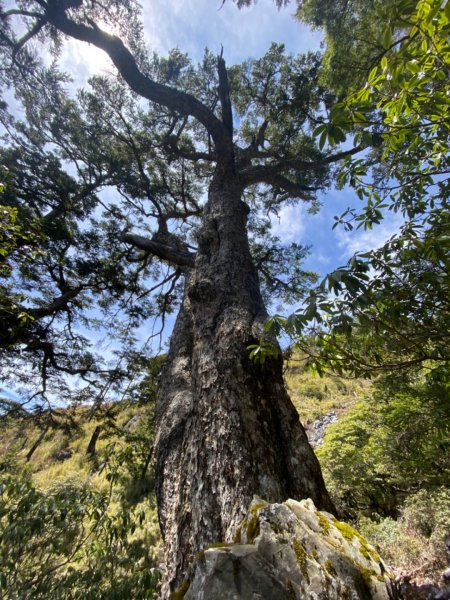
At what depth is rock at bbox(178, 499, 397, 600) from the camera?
2.62 ft

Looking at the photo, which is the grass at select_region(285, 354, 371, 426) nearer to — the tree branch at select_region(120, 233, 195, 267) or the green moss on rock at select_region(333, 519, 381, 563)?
the tree branch at select_region(120, 233, 195, 267)

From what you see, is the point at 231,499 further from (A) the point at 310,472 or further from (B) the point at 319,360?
(B) the point at 319,360

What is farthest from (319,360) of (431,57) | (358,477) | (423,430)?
(358,477)

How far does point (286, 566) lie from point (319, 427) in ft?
33.6

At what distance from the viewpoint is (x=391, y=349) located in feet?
6.32

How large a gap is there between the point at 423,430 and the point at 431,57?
3549 mm

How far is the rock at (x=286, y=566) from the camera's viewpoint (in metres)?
0.80

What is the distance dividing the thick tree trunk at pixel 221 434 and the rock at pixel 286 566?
0.40 m

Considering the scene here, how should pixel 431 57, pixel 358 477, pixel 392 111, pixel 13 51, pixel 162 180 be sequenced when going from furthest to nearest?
pixel 162 180
pixel 13 51
pixel 358 477
pixel 392 111
pixel 431 57

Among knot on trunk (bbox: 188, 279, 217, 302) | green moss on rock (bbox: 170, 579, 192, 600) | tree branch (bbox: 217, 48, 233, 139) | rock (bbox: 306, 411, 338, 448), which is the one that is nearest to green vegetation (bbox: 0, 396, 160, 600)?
green moss on rock (bbox: 170, 579, 192, 600)

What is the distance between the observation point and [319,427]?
32.7 ft

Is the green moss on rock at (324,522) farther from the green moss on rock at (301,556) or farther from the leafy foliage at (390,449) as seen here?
the leafy foliage at (390,449)

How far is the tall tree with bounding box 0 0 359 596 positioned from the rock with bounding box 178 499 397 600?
0.41 meters

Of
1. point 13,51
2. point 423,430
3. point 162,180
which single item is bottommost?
point 423,430
